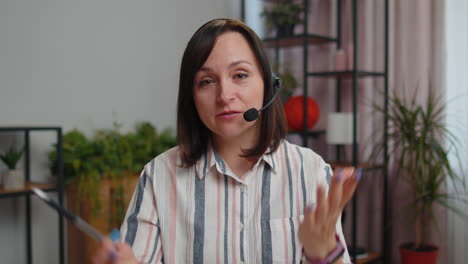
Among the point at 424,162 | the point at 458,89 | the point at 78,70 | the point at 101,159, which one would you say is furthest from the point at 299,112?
the point at 78,70

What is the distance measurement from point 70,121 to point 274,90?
1673mm

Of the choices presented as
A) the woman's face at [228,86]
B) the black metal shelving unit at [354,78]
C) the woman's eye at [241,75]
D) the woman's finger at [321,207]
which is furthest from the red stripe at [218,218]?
the black metal shelving unit at [354,78]

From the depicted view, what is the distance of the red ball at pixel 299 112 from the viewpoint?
2766 millimetres

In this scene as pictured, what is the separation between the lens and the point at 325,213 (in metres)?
0.71

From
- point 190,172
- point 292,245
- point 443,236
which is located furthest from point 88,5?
point 443,236

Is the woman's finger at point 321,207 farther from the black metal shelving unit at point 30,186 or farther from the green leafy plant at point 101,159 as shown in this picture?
the green leafy plant at point 101,159

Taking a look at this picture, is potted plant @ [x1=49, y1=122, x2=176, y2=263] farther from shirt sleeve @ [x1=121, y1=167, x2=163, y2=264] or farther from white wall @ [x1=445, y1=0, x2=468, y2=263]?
white wall @ [x1=445, y1=0, x2=468, y2=263]

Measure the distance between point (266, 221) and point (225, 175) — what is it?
0.45 feet

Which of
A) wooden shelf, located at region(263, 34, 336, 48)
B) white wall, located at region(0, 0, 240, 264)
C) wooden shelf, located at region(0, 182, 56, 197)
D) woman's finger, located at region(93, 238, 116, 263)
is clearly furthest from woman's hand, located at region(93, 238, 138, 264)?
wooden shelf, located at region(263, 34, 336, 48)

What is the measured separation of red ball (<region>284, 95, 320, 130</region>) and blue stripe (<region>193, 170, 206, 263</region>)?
69.4 inches

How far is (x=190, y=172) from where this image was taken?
1.09 metres

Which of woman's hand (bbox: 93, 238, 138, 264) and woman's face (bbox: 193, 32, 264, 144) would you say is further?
woman's face (bbox: 193, 32, 264, 144)

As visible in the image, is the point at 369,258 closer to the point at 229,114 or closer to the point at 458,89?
the point at 458,89

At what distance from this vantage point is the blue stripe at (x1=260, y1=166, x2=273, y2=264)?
102 cm
